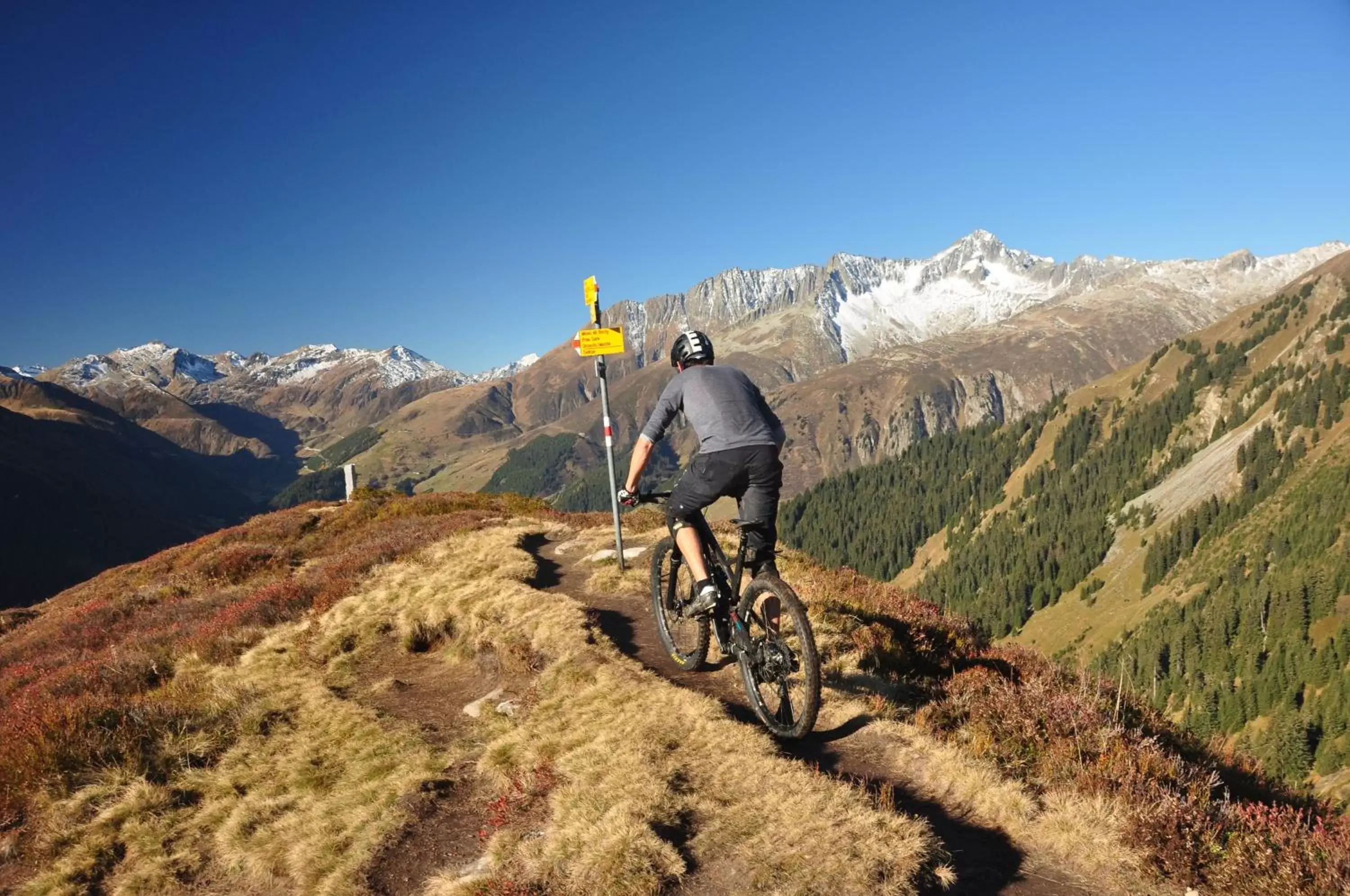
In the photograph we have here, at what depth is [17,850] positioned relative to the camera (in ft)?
23.4

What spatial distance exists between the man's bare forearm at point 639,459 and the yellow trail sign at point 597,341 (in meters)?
6.60

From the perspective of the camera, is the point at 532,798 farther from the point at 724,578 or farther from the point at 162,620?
the point at 162,620

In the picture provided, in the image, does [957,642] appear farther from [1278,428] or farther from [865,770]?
[1278,428]

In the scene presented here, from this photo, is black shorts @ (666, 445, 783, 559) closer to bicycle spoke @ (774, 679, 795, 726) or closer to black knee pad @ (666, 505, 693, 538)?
black knee pad @ (666, 505, 693, 538)

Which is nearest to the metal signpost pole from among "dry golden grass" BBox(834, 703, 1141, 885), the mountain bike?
the mountain bike

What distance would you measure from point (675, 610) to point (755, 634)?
213 cm

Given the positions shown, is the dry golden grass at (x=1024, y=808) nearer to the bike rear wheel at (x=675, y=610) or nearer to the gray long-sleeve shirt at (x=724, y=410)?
the bike rear wheel at (x=675, y=610)

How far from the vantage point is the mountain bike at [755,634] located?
7.04 metres

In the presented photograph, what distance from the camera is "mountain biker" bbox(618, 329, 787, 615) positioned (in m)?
7.80

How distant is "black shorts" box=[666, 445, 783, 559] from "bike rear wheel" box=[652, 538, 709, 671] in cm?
167

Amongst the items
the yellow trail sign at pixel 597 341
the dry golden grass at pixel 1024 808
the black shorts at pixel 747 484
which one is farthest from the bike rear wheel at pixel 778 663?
the yellow trail sign at pixel 597 341

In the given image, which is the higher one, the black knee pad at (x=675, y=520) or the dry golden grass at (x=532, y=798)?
the black knee pad at (x=675, y=520)

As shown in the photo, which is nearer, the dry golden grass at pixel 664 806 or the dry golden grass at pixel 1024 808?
the dry golden grass at pixel 664 806

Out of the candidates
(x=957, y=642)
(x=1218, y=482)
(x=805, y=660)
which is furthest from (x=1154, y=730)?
(x=1218, y=482)
